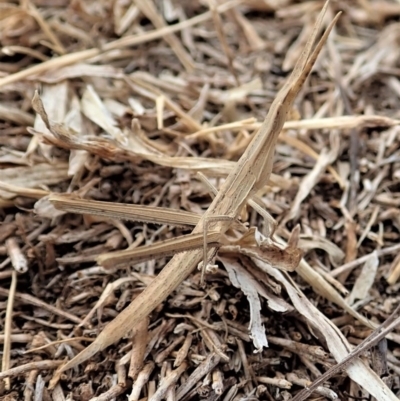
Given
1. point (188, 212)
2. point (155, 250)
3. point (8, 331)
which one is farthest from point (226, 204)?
point (8, 331)

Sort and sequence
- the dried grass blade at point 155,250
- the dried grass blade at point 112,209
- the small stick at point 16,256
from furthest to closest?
1. the small stick at point 16,256
2. the dried grass blade at point 112,209
3. the dried grass blade at point 155,250

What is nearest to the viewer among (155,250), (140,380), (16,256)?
(155,250)

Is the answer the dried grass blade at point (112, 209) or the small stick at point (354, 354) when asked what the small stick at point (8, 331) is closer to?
the dried grass blade at point (112, 209)

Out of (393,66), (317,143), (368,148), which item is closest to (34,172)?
(317,143)

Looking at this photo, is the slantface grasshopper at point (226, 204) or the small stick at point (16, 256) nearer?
the slantface grasshopper at point (226, 204)

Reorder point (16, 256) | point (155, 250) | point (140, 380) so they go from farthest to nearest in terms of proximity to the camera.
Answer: point (16, 256) → point (140, 380) → point (155, 250)

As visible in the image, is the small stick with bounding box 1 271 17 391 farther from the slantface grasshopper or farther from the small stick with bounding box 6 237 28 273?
the slantface grasshopper

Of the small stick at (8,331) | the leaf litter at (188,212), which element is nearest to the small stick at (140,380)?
the leaf litter at (188,212)

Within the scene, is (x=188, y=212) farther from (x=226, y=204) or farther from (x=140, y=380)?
(x=140, y=380)

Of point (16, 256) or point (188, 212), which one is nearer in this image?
point (188, 212)
